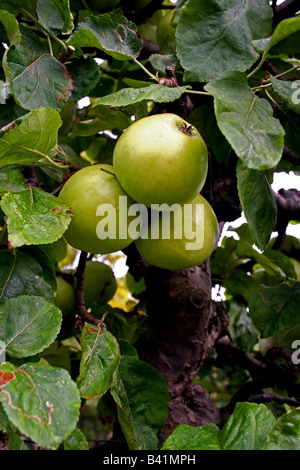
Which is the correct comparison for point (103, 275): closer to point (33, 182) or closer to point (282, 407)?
point (33, 182)

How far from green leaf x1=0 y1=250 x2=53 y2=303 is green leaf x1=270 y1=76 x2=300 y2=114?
414mm

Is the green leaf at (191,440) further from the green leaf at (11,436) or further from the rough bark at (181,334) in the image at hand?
the rough bark at (181,334)

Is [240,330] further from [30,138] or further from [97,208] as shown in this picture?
[30,138]

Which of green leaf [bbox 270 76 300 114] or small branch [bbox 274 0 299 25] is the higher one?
small branch [bbox 274 0 299 25]

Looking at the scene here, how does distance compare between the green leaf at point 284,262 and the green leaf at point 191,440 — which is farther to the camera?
the green leaf at point 284,262

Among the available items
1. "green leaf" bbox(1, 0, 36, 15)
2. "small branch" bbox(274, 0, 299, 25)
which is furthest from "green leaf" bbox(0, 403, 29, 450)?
"small branch" bbox(274, 0, 299, 25)

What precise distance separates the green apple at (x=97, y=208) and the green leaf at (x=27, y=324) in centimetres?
12

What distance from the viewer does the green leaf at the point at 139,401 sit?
2.15 feet

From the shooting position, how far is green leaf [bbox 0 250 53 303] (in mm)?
613

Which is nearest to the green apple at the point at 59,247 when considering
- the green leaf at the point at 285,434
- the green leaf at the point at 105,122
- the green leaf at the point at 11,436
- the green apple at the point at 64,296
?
the green apple at the point at 64,296

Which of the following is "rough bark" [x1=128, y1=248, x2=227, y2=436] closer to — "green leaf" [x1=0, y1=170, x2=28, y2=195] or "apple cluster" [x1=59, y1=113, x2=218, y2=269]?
"apple cluster" [x1=59, y1=113, x2=218, y2=269]

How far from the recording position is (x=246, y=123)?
53cm

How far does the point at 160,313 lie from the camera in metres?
1.00

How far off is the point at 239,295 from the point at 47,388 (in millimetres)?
888
